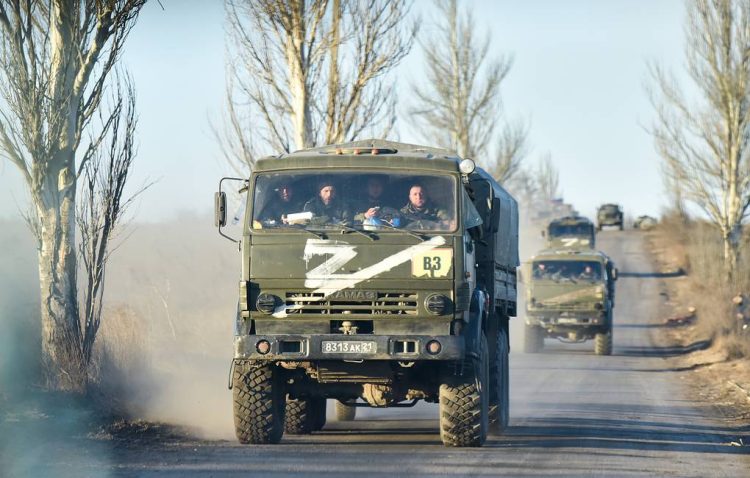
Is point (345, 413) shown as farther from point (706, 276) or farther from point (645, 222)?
point (645, 222)

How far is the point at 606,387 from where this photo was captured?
21.1 meters

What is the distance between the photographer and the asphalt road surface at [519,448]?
33.7 feet

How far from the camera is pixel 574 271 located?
3078cm

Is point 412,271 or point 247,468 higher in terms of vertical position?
point 412,271

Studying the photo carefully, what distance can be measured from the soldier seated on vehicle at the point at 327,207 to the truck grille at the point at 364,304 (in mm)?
752

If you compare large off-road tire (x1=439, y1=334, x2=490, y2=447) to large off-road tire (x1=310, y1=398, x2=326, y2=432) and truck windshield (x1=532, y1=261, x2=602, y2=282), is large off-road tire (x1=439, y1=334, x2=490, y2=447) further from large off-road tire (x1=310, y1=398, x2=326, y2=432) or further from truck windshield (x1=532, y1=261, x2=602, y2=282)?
truck windshield (x1=532, y1=261, x2=602, y2=282)

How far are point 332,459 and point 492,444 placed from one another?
2.21 metres

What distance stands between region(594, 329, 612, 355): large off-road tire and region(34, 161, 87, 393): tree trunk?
19052 millimetres

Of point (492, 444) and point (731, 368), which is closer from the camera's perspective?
point (492, 444)

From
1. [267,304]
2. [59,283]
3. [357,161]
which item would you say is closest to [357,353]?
[267,304]

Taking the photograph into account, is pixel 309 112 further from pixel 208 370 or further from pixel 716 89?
pixel 716 89

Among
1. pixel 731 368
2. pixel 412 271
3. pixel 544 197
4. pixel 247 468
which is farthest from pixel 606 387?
pixel 544 197

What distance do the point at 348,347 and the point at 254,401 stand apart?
1167mm

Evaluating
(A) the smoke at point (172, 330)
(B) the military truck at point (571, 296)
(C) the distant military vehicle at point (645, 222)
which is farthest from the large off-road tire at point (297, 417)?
(C) the distant military vehicle at point (645, 222)
